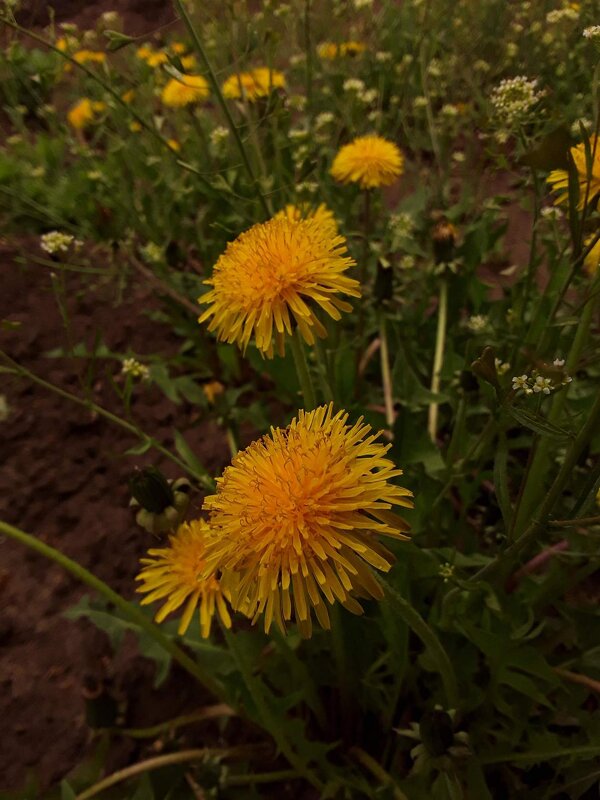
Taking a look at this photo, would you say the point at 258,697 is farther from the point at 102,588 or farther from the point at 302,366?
the point at 302,366

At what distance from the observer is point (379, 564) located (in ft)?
2.07

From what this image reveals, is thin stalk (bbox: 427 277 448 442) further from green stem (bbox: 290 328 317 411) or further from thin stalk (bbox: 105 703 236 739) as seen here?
thin stalk (bbox: 105 703 236 739)

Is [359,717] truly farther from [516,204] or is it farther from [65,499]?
[516,204]

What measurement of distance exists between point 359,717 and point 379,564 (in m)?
0.76

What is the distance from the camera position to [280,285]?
0.88 m

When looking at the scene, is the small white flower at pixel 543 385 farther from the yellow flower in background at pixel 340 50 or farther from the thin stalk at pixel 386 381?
the yellow flower in background at pixel 340 50

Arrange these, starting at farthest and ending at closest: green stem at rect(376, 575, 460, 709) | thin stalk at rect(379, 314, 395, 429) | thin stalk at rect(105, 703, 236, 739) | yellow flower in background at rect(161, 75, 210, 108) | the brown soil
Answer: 1. yellow flower in background at rect(161, 75, 210, 108)
2. thin stalk at rect(379, 314, 395, 429)
3. the brown soil
4. thin stalk at rect(105, 703, 236, 739)
5. green stem at rect(376, 575, 460, 709)

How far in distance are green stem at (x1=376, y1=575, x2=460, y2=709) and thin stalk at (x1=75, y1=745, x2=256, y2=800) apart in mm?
475

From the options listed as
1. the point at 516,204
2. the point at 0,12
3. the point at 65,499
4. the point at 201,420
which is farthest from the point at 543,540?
the point at 516,204

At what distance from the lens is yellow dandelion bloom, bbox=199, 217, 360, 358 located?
88 centimetres

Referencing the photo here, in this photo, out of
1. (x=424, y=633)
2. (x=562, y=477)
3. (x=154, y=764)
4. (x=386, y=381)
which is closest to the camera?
(x=562, y=477)

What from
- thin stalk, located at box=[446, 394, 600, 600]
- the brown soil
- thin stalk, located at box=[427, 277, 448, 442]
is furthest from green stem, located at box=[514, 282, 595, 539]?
the brown soil

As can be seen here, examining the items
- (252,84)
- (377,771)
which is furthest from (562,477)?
(252,84)

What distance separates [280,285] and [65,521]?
116 centimetres
